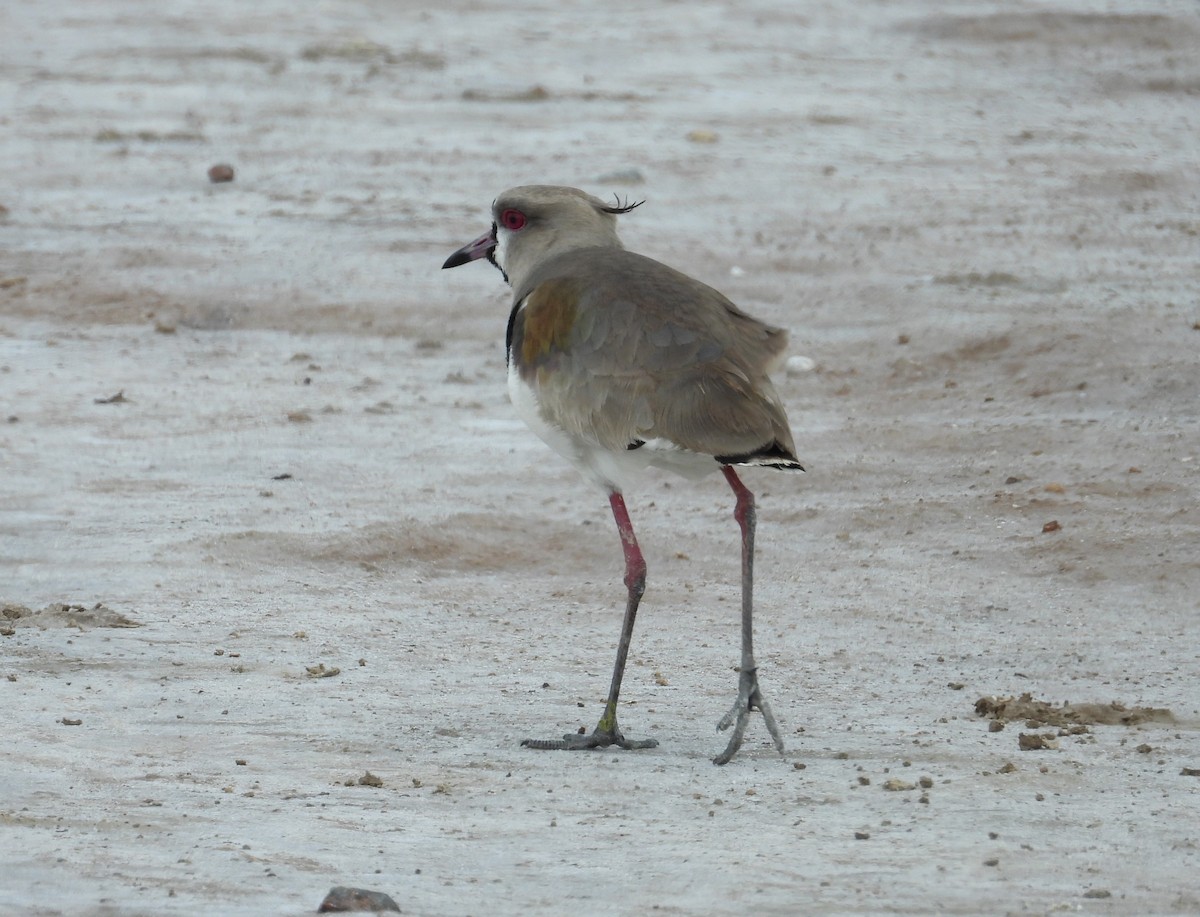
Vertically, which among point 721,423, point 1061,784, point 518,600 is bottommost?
point 518,600

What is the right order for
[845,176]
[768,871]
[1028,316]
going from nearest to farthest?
[768,871] → [1028,316] → [845,176]

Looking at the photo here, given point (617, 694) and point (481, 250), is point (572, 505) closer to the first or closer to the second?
point (481, 250)

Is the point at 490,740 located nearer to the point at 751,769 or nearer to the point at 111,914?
the point at 751,769

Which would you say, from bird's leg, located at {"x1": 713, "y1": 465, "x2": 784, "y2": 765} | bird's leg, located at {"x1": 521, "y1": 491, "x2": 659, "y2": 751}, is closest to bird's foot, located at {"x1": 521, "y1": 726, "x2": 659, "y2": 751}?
bird's leg, located at {"x1": 521, "y1": 491, "x2": 659, "y2": 751}

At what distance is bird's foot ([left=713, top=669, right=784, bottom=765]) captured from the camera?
210 inches

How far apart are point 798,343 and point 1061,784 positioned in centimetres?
607

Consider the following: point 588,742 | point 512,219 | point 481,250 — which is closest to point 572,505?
point 481,250

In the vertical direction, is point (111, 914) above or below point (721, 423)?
below

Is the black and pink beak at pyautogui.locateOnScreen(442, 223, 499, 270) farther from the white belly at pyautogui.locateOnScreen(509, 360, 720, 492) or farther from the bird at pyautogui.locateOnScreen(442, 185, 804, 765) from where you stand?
the white belly at pyautogui.locateOnScreen(509, 360, 720, 492)

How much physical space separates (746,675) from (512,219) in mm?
1741

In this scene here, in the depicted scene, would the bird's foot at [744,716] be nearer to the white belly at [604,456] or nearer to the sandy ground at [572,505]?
the sandy ground at [572,505]

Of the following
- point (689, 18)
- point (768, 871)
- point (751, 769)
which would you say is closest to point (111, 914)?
point (768, 871)

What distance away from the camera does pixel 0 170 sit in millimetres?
14469

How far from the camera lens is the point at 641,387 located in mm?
5367
